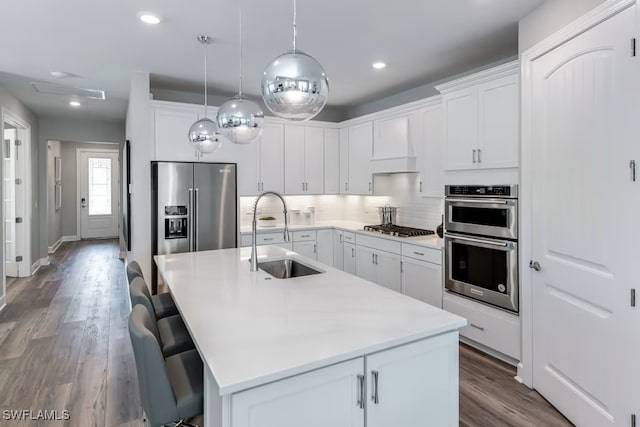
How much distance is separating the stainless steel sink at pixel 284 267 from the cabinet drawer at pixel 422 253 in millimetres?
1436

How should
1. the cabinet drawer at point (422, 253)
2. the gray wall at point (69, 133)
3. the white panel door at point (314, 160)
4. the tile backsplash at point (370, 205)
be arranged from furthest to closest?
the gray wall at point (69, 133) < the white panel door at point (314, 160) < the tile backsplash at point (370, 205) < the cabinet drawer at point (422, 253)

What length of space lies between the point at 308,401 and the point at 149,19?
110 inches

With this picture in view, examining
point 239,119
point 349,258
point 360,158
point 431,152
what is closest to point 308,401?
point 239,119

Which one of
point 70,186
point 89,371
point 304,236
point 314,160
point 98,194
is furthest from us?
point 98,194

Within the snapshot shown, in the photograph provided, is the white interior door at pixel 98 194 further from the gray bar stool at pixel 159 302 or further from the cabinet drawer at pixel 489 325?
the cabinet drawer at pixel 489 325

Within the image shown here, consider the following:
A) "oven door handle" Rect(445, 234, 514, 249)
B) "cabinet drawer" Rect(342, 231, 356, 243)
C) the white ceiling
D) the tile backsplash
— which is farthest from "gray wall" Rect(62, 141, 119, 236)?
"oven door handle" Rect(445, 234, 514, 249)

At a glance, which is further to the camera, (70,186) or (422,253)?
(70,186)

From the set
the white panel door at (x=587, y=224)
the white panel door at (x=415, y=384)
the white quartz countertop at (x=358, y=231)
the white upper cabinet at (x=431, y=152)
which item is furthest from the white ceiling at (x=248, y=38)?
the white panel door at (x=415, y=384)

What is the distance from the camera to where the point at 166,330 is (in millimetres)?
2254

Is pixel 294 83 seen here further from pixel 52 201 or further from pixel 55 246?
pixel 55 246

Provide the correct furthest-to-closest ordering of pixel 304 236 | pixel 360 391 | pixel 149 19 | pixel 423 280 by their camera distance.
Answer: pixel 304 236 → pixel 423 280 → pixel 149 19 → pixel 360 391

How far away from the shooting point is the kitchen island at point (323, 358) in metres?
1.21

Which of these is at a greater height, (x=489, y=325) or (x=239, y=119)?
(x=239, y=119)

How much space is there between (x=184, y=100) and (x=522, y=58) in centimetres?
387
